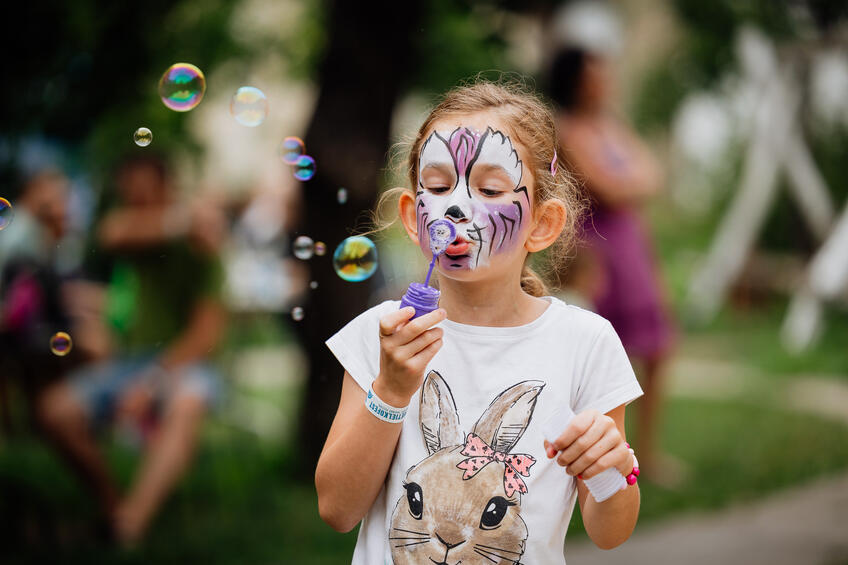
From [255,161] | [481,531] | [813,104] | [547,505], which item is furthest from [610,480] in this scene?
[255,161]

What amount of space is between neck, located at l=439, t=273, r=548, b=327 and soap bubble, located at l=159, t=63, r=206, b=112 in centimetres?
115

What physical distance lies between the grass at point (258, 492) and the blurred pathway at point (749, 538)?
142 mm

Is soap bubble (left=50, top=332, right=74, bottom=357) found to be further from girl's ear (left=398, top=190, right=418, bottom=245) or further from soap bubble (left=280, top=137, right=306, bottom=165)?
girl's ear (left=398, top=190, right=418, bottom=245)

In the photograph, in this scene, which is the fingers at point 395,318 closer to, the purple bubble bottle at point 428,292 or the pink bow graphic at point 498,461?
the purple bubble bottle at point 428,292

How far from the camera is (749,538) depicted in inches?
151

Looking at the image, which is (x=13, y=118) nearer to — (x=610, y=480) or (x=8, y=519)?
(x=8, y=519)

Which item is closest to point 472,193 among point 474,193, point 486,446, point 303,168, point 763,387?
point 474,193

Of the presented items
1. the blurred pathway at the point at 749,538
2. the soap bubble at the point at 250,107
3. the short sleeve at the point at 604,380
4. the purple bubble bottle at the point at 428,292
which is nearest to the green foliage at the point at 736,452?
the blurred pathway at the point at 749,538

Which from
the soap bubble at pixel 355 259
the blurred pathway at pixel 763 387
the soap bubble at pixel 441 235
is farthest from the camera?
the blurred pathway at pixel 763 387

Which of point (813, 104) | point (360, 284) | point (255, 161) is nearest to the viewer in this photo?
point (360, 284)

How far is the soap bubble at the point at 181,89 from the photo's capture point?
2385 millimetres

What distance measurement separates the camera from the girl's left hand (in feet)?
4.36

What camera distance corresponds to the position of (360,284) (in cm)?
434

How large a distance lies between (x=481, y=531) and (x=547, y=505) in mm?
113
